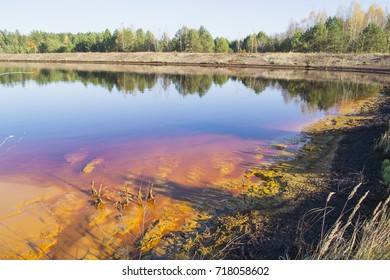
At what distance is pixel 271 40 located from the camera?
94750 mm

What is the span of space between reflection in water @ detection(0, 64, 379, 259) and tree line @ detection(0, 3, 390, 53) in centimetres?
5023

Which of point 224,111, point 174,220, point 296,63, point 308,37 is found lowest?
point 174,220

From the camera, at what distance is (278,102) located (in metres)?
25.9

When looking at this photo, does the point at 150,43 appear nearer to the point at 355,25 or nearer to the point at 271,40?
the point at 271,40

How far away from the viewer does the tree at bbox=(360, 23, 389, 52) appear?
63.2 meters

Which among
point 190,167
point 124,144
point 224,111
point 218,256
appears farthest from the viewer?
point 224,111

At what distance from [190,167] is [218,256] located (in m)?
5.44

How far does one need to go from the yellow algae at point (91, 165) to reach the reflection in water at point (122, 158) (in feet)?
0.27

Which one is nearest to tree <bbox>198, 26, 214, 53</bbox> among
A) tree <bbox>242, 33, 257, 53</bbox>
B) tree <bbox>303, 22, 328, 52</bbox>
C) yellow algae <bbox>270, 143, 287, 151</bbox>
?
tree <bbox>242, 33, 257, 53</bbox>

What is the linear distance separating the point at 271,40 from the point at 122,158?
95.7 m

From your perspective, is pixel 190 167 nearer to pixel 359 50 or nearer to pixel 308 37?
pixel 308 37

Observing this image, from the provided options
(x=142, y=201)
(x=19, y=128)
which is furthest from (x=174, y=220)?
(x=19, y=128)

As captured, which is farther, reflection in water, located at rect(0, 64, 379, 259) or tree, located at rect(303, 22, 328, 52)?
tree, located at rect(303, 22, 328, 52)

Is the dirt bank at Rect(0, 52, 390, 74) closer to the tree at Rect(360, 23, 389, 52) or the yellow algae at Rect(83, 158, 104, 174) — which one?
the tree at Rect(360, 23, 389, 52)
